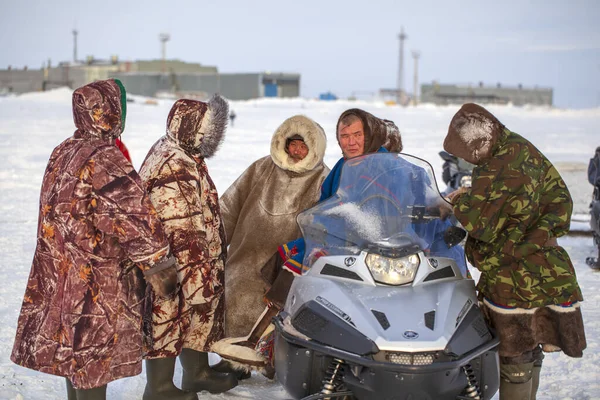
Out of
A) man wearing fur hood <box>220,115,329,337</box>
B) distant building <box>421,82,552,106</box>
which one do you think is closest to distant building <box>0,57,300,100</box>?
distant building <box>421,82,552,106</box>

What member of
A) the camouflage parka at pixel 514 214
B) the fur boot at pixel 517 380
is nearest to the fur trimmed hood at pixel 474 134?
the camouflage parka at pixel 514 214

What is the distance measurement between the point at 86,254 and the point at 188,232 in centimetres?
82

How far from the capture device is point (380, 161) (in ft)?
12.6

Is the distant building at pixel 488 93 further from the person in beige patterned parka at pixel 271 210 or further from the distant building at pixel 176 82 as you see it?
the person in beige patterned parka at pixel 271 210

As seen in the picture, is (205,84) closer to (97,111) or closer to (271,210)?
(271,210)

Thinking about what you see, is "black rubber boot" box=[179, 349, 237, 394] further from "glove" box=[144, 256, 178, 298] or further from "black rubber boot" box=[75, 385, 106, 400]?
"glove" box=[144, 256, 178, 298]

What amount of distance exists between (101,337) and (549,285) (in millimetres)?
2151

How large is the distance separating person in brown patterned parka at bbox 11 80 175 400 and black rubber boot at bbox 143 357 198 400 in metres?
0.67

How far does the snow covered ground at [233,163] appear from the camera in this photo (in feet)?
15.7

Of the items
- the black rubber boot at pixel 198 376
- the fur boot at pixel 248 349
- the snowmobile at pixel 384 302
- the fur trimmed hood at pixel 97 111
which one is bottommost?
the black rubber boot at pixel 198 376

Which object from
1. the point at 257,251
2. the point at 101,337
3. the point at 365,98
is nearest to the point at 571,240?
the point at 257,251

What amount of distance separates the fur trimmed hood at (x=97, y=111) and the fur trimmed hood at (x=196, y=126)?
0.69 metres

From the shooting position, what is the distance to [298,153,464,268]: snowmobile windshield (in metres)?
3.58

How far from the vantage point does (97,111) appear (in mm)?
3527
